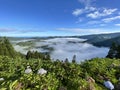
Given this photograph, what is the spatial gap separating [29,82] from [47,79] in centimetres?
60

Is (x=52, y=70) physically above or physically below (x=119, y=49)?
above

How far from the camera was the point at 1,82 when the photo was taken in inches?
295

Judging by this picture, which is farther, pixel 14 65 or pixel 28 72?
pixel 14 65

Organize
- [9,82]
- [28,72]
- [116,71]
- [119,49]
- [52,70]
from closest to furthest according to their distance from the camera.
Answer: [9,82] < [28,72] < [52,70] < [116,71] < [119,49]

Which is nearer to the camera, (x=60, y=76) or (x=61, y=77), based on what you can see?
(x=61, y=77)

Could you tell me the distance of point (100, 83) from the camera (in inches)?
325

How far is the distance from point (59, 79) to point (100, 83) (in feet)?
5.18

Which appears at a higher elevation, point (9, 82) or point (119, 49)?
point (9, 82)

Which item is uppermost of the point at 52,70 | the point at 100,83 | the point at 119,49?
the point at 52,70

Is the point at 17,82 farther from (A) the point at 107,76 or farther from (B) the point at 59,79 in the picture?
(A) the point at 107,76

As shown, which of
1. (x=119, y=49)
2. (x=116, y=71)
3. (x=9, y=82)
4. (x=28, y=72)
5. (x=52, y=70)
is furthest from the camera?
(x=119, y=49)

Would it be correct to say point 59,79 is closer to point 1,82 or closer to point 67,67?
point 67,67

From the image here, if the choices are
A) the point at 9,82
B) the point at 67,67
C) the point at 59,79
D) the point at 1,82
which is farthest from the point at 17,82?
the point at 67,67

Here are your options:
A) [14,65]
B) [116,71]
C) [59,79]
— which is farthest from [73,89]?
[14,65]
